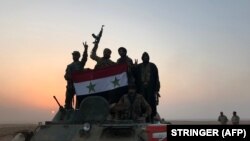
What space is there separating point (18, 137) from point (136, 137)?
2720 mm

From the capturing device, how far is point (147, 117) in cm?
1237

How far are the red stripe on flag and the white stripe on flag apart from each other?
92 mm

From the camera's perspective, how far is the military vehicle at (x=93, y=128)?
413 inches

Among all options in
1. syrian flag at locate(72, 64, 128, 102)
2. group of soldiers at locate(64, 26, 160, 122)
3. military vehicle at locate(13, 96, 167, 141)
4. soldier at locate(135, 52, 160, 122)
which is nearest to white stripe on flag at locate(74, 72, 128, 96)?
syrian flag at locate(72, 64, 128, 102)

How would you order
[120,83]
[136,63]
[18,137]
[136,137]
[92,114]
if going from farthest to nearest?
[136,63], [120,83], [92,114], [18,137], [136,137]

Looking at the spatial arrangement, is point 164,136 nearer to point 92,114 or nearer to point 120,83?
point 92,114

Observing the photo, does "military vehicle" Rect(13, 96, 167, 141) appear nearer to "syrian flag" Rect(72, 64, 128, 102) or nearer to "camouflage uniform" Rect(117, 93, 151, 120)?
"camouflage uniform" Rect(117, 93, 151, 120)

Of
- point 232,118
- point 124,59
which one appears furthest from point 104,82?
point 232,118

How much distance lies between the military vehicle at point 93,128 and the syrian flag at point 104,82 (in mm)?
1395

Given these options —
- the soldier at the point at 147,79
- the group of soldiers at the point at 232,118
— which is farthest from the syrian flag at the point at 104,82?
the group of soldiers at the point at 232,118

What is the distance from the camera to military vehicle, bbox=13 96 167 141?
10.5 metres

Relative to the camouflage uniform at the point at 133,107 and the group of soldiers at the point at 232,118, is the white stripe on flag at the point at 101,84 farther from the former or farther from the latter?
the group of soldiers at the point at 232,118

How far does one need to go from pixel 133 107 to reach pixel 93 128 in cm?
156

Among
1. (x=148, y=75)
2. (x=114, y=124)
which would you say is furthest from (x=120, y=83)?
(x=114, y=124)
